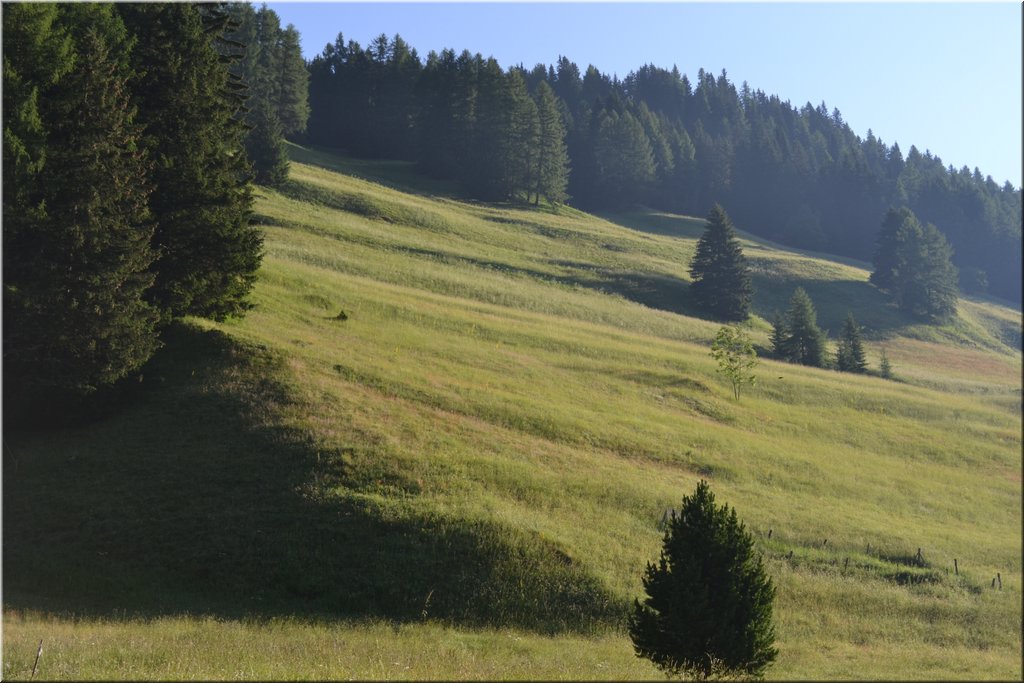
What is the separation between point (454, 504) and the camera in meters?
24.1

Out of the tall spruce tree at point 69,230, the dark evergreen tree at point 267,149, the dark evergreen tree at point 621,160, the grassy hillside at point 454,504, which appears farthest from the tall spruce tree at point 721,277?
the tall spruce tree at point 69,230

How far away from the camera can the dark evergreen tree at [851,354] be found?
67.9m

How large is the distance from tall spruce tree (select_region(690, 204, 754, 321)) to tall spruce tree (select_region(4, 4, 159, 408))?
66.4 metres

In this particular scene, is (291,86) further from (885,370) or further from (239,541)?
(239,541)

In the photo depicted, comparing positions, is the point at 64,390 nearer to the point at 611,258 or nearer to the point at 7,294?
the point at 7,294

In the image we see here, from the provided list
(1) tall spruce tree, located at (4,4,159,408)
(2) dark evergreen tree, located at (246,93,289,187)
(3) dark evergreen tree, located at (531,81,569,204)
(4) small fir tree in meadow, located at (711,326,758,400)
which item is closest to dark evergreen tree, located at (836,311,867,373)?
(4) small fir tree in meadow, located at (711,326,758,400)

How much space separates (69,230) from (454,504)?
54.6ft

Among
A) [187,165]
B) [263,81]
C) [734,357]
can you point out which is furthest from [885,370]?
[263,81]

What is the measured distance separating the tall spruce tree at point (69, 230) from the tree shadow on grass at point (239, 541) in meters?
3.04

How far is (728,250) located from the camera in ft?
274

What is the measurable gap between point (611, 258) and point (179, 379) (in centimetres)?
6864

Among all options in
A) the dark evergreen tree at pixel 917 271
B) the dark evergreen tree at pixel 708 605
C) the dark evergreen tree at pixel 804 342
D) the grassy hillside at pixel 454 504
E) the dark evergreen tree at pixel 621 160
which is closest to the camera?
the dark evergreen tree at pixel 708 605

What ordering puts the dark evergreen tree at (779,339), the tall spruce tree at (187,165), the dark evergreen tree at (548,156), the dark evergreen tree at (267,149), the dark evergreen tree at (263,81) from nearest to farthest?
the tall spruce tree at (187,165) < the dark evergreen tree at (779,339) < the dark evergreen tree at (267,149) < the dark evergreen tree at (263,81) < the dark evergreen tree at (548,156)

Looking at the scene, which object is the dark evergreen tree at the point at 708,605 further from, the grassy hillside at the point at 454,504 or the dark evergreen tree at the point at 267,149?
the dark evergreen tree at the point at 267,149
